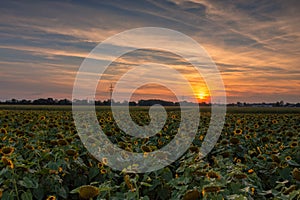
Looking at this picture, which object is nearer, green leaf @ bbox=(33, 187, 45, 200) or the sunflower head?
green leaf @ bbox=(33, 187, 45, 200)

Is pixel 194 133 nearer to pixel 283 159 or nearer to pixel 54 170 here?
pixel 283 159

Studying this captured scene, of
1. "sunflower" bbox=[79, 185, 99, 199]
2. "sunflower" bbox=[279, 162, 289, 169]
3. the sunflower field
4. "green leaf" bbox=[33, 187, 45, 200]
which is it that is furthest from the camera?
"sunflower" bbox=[279, 162, 289, 169]

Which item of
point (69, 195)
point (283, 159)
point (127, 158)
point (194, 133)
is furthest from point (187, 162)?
point (194, 133)

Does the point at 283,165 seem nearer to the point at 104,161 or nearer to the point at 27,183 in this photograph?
the point at 104,161

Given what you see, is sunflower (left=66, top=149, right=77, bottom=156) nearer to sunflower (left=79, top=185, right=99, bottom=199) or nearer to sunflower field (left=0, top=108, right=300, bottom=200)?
sunflower field (left=0, top=108, right=300, bottom=200)

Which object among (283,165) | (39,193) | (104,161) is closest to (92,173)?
(104,161)

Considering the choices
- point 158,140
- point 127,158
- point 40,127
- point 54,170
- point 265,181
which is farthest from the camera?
point 40,127

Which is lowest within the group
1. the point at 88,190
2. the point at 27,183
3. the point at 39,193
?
the point at 39,193

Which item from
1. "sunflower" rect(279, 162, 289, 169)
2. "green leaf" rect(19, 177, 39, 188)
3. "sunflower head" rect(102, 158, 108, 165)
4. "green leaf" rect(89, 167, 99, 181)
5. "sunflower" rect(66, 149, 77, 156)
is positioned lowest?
"green leaf" rect(89, 167, 99, 181)

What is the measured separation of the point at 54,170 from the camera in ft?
15.2

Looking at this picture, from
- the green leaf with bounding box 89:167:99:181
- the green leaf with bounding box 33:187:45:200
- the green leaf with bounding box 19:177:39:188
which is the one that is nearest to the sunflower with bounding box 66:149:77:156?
the green leaf with bounding box 89:167:99:181

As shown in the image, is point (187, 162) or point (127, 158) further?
point (127, 158)

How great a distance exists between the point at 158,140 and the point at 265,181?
133 inches

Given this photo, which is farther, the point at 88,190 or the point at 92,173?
the point at 92,173
